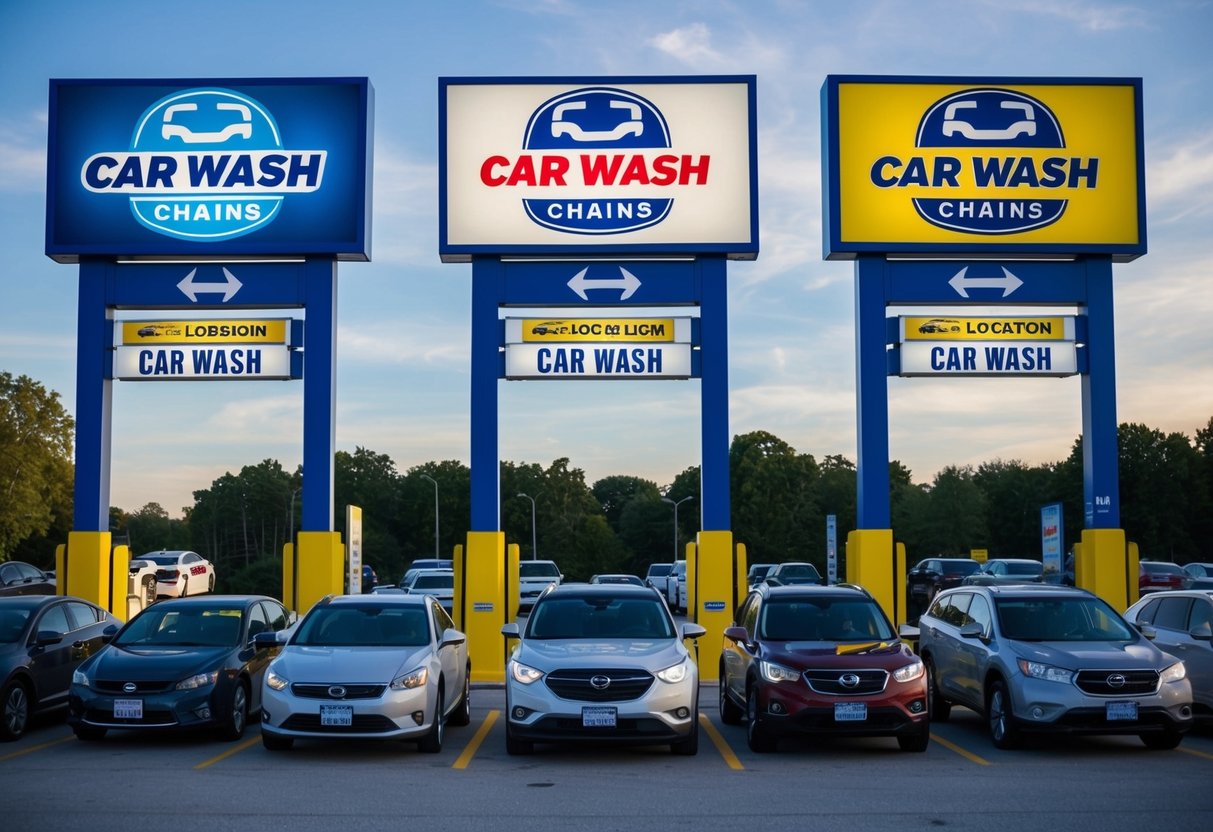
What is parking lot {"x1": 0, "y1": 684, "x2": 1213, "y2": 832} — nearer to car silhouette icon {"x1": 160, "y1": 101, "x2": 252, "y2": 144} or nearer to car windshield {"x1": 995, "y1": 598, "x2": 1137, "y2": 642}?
car windshield {"x1": 995, "y1": 598, "x2": 1137, "y2": 642}

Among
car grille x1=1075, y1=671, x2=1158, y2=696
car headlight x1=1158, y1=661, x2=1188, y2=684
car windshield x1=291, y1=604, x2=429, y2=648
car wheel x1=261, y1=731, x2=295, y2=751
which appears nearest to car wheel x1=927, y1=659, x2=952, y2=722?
car grille x1=1075, y1=671, x2=1158, y2=696

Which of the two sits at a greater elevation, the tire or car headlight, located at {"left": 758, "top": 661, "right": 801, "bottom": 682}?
car headlight, located at {"left": 758, "top": 661, "right": 801, "bottom": 682}

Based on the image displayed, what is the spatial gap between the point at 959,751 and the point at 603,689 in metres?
4.09

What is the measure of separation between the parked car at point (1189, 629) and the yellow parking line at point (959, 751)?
2.64m

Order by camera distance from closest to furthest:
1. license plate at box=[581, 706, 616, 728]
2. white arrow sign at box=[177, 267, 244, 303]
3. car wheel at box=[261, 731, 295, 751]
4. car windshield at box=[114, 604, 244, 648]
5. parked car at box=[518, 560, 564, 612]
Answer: license plate at box=[581, 706, 616, 728]
car wheel at box=[261, 731, 295, 751]
car windshield at box=[114, 604, 244, 648]
white arrow sign at box=[177, 267, 244, 303]
parked car at box=[518, 560, 564, 612]

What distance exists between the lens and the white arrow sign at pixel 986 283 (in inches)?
825

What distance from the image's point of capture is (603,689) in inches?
487

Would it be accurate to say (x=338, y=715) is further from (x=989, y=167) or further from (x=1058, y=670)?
(x=989, y=167)

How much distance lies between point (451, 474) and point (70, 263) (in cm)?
8547

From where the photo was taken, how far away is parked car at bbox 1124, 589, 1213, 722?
14266mm

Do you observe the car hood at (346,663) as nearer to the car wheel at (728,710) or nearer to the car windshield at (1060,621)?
the car wheel at (728,710)

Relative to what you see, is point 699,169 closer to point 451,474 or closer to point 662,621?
point 662,621

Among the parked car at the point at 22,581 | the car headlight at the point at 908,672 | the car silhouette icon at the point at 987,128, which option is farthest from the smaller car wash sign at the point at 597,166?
the parked car at the point at 22,581

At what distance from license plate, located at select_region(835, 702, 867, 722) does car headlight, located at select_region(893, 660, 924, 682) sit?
507 mm
